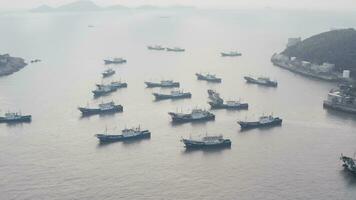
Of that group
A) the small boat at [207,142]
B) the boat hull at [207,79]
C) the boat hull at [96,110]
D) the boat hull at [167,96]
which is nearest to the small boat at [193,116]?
the boat hull at [96,110]

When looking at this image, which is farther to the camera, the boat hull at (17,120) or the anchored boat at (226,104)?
the anchored boat at (226,104)

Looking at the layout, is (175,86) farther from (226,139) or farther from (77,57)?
(77,57)

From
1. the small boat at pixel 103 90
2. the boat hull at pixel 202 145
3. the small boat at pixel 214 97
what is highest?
the small boat at pixel 103 90

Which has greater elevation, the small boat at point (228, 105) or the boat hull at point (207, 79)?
the boat hull at point (207, 79)

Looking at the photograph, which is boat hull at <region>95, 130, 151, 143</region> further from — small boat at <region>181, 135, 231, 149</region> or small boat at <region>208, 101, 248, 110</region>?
small boat at <region>208, 101, 248, 110</region>

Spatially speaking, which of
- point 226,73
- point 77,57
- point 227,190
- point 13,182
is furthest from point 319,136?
point 77,57

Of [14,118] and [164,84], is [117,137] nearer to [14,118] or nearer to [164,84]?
[14,118]

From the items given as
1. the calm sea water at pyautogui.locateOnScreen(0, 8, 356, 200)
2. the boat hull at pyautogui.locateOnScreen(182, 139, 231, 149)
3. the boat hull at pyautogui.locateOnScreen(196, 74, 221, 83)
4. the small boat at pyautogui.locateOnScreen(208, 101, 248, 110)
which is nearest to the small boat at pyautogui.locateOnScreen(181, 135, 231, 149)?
the boat hull at pyautogui.locateOnScreen(182, 139, 231, 149)

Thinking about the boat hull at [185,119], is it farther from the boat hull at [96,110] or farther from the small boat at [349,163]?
the small boat at [349,163]
